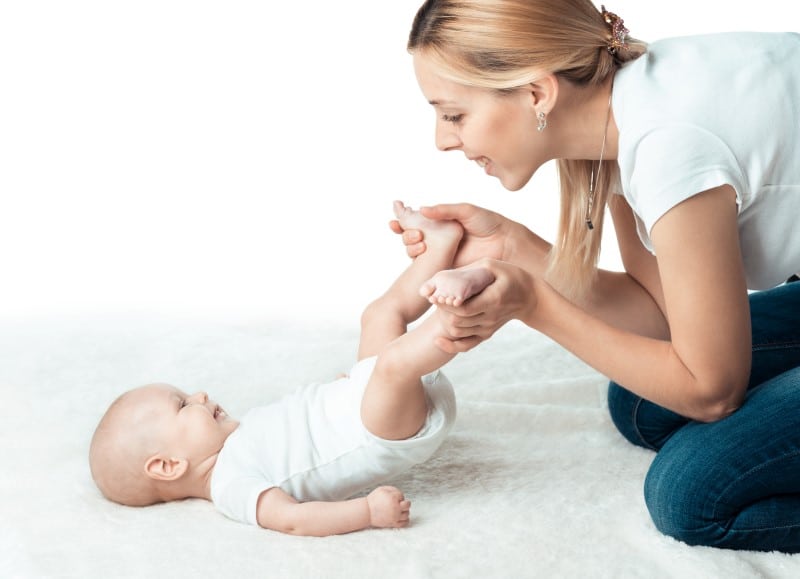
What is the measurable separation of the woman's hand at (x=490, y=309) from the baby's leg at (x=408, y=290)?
12.5 inches

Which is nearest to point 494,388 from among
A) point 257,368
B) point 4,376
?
point 257,368

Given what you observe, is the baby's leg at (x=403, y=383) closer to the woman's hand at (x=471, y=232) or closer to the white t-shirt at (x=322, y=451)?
the white t-shirt at (x=322, y=451)

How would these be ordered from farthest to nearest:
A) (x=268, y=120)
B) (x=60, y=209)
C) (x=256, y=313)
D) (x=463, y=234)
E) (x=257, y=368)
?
(x=268, y=120) < (x=60, y=209) < (x=256, y=313) < (x=257, y=368) < (x=463, y=234)

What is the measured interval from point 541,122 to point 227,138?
2.17 meters

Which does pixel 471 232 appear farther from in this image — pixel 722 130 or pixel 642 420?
pixel 722 130

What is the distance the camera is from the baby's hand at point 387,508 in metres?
1.56

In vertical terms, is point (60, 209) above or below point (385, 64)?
below

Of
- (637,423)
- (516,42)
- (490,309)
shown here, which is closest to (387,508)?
(490,309)

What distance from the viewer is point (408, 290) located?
1.90 m

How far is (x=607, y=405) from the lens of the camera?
204cm

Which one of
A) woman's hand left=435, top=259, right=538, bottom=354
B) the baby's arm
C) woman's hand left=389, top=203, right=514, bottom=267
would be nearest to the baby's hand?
the baby's arm

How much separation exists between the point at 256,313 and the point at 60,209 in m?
1.05

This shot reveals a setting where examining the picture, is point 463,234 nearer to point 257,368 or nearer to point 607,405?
point 607,405

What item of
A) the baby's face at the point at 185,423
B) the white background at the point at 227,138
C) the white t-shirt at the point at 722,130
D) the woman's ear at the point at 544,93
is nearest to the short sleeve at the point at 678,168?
the white t-shirt at the point at 722,130
